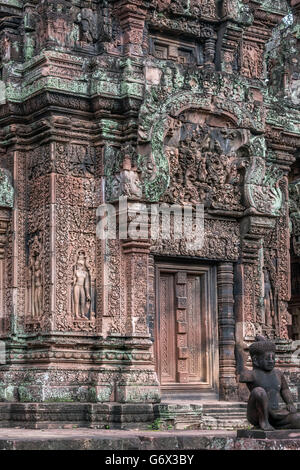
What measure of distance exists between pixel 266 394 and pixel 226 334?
532cm

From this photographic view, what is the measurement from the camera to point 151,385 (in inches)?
Result: 716

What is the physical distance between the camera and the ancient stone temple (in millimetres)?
18344

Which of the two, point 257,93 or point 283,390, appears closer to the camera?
point 283,390

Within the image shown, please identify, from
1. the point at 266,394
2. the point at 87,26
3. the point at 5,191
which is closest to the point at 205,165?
the point at 87,26

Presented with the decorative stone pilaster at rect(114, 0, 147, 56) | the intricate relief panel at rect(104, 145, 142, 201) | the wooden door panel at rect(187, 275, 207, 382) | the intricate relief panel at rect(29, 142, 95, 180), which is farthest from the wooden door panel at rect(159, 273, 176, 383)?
the decorative stone pilaster at rect(114, 0, 147, 56)

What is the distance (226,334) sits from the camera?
19844mm

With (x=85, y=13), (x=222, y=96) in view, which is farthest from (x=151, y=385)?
(x=85, y=13)

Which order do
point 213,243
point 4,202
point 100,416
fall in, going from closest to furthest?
point 100,416
point 4,202
point 213,243

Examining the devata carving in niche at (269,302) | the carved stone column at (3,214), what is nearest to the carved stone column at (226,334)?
the devata carving in niche at (269,302)

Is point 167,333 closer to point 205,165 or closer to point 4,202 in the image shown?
point 205,165

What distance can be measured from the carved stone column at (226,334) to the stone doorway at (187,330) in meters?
0.11

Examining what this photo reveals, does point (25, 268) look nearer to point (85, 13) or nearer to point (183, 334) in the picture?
point (183, 334)

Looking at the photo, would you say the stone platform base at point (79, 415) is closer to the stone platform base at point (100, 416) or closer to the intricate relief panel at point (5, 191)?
the stone platform base at point (100, 416)

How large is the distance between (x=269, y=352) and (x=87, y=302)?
4.52m
